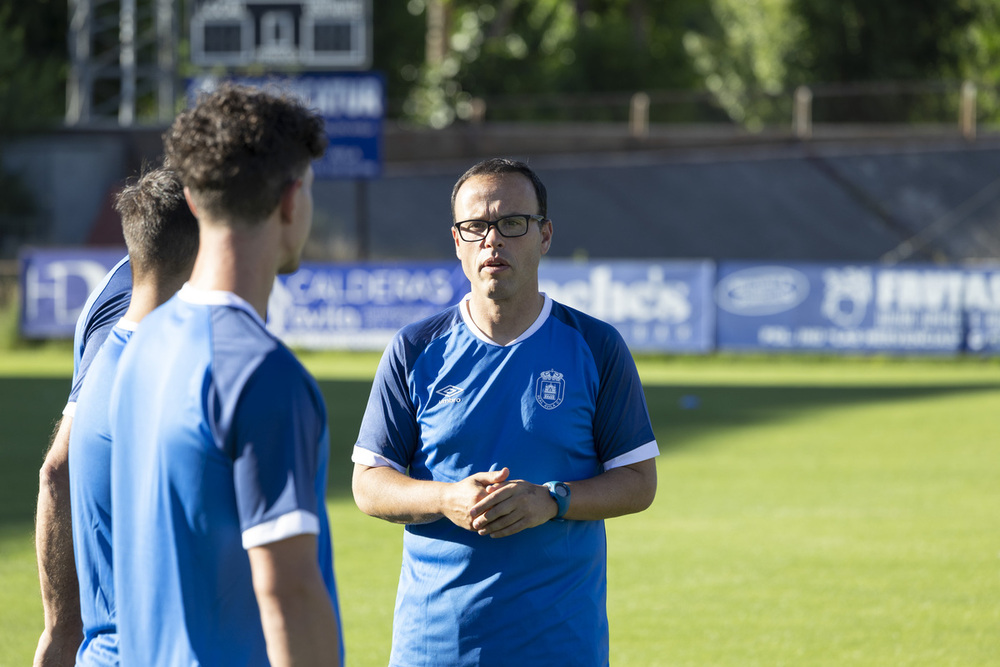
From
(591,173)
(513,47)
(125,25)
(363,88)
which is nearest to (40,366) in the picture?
(363,88)

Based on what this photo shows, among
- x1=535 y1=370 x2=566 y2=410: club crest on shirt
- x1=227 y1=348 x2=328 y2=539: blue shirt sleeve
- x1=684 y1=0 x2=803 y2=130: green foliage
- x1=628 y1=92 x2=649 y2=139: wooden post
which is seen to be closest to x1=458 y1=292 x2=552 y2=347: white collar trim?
x1=535 y1=370 x2=566 y2=410: club crest on shirt

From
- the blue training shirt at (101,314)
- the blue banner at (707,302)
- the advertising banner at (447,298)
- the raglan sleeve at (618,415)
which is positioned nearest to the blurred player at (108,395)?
the blue training shirt at (101,314)

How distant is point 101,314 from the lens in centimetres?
363

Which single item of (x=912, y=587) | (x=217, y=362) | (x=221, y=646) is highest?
(x=217, y=362)

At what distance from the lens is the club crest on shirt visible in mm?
3514

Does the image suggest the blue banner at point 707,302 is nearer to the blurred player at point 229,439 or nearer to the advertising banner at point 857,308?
the advertising banner at point 857,308

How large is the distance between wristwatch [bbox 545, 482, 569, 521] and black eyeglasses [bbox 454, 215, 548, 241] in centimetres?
80

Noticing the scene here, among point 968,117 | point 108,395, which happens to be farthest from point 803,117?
point 108,395

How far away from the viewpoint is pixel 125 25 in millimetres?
33219

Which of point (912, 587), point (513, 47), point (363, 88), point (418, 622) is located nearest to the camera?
point (418, 622)

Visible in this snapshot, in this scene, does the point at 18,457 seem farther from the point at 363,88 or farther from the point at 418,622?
the point at 363,88

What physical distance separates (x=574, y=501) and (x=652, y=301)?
21067mm

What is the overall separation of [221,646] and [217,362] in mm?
584

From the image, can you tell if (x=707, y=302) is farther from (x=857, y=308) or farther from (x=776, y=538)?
(x=776, y=538)
